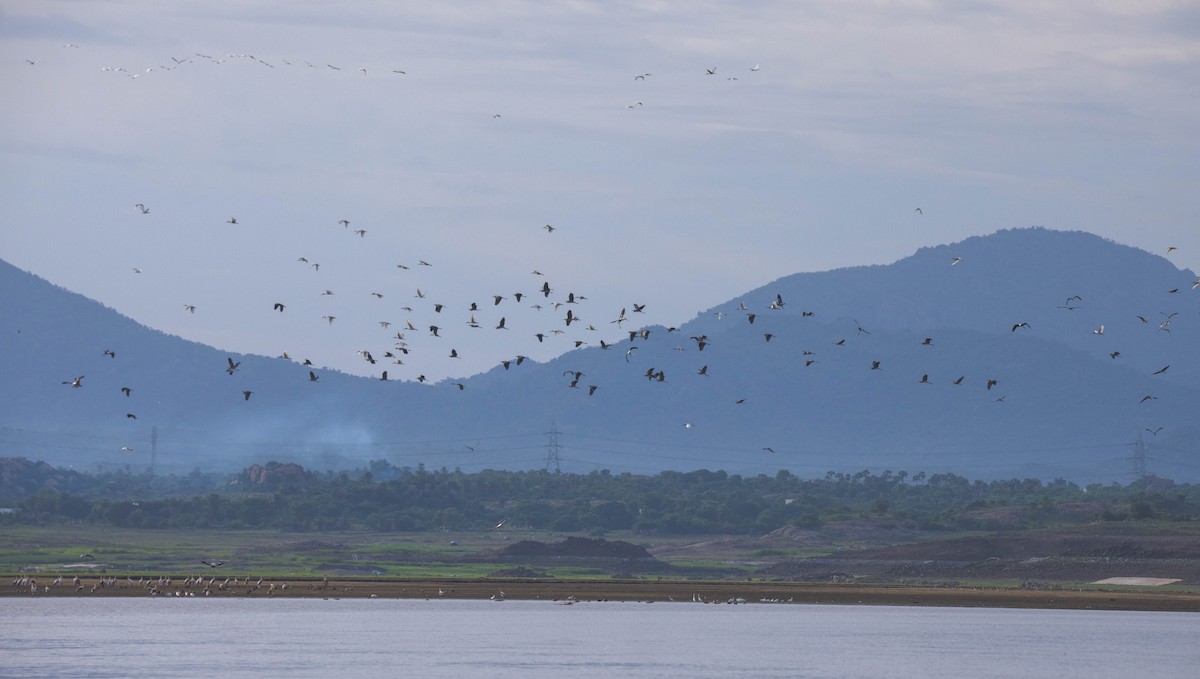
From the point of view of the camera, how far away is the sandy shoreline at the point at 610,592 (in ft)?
374

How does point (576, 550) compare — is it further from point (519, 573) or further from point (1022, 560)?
point (1022, 560)

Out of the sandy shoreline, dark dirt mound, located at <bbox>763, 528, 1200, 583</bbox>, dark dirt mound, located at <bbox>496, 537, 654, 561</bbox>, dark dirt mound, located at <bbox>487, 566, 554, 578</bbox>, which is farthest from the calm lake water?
dark dirt mound, located at <bbox>496, 537, 654, 561</bbox>

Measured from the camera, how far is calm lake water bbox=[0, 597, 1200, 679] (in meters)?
73.1

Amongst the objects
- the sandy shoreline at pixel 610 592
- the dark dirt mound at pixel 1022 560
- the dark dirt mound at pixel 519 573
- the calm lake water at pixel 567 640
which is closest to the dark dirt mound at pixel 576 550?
the dark dirt mound at pixel 519 573

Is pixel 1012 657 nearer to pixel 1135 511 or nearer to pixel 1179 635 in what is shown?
pixel 1179 635

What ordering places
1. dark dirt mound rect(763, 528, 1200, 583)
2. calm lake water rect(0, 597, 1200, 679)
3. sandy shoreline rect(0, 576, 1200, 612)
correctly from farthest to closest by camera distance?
dark dirt mound rect(763, 528, 1200, 583), sandy shoreline rect(0, 576, 1200, 612), calm lake water rect(0, 597, 1200, 679)

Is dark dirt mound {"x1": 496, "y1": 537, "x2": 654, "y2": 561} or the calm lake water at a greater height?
dark dirt mound {"x1": 496, "y1": 537, "x2": 654, "y2": 561}

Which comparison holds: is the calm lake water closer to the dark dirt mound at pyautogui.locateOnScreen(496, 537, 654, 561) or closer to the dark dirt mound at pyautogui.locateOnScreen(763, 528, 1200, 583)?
the dark dirt mound at pyautogui.locateOnScreen(763, 528, 1200, 583)

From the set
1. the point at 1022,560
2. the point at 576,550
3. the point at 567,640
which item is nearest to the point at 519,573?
the point at 576,550

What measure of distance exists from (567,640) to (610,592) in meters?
37.6

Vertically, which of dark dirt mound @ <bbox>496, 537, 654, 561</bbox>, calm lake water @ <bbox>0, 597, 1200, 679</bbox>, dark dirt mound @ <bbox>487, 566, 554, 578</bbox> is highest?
dark dirt mound @ <bbox>496, 537, 654, 561</bbox>

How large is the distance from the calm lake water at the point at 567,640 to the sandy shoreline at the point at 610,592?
3854mm

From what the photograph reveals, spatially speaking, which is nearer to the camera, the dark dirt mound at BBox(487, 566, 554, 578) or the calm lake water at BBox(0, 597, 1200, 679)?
the calm lake water at BBox(0, 597, 1200, 679)

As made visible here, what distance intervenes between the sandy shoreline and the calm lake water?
385 cm
